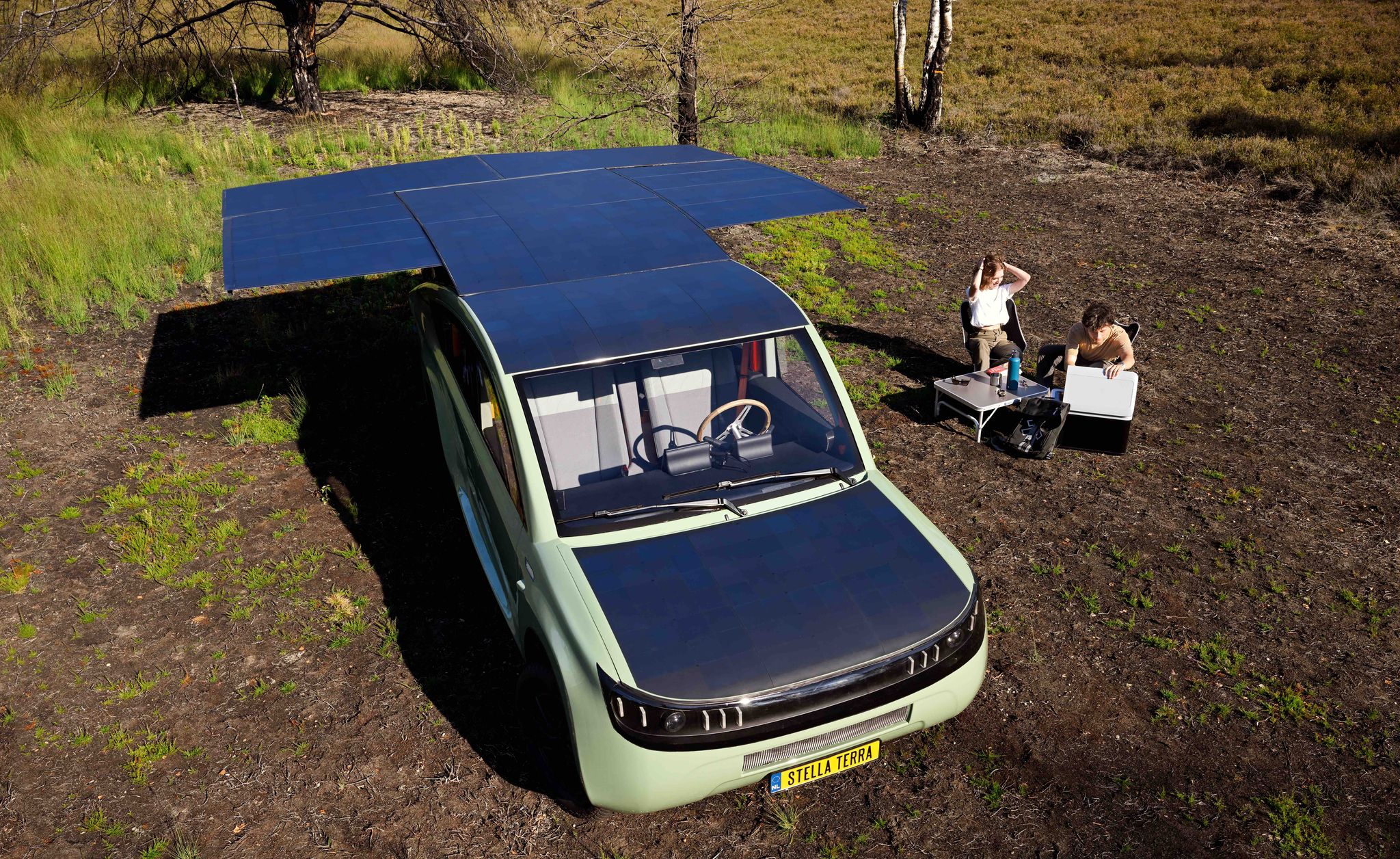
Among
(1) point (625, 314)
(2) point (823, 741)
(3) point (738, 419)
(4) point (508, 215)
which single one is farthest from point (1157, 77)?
(2) point (823, 741)

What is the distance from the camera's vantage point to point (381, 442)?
26.4 ft

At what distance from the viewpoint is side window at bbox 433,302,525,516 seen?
4832 mm

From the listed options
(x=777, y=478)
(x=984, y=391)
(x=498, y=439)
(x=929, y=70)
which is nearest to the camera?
(x=777, y=478)

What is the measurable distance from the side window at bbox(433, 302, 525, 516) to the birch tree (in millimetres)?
14794

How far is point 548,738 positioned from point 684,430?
1.76 metres

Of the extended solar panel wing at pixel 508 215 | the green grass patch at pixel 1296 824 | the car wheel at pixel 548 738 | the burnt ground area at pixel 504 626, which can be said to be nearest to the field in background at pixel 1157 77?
the burnt ground area at pixel 504 626

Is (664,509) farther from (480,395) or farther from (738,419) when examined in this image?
(480,395)

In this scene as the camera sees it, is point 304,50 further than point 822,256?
Yes

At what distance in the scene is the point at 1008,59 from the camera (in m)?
26.0

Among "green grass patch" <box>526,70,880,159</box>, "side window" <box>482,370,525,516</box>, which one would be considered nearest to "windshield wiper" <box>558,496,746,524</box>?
"side window" <box>482,370,525,516</box>

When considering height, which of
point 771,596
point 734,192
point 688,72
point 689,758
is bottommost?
point 689,758

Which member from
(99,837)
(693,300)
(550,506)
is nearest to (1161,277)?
(693,300)

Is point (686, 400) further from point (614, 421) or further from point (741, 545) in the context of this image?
point (741, 545)

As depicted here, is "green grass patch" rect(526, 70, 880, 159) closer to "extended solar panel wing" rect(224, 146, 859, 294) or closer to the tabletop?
"extended solar panel wing" rect(224, 146, 859, 294)
